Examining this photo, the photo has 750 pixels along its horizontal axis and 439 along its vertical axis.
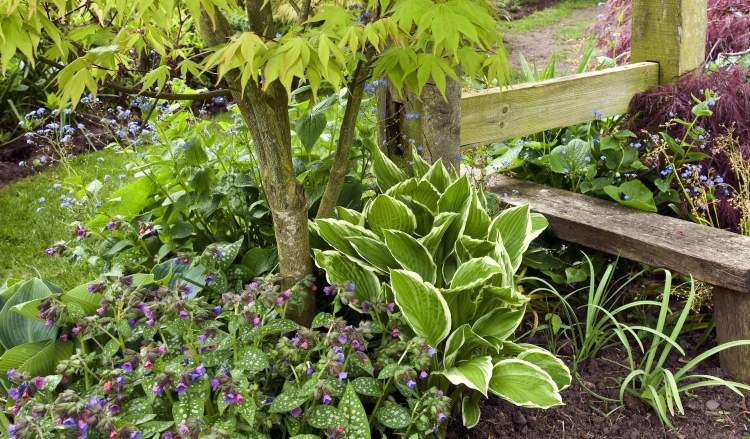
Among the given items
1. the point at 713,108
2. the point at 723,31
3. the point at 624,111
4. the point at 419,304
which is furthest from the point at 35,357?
the point at 723,31

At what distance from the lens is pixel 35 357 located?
2.13 m

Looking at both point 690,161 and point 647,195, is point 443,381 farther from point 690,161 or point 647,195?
point 690,161

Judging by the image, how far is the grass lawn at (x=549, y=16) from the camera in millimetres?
9262

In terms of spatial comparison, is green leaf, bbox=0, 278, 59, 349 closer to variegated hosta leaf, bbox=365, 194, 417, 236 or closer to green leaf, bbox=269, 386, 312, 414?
green leaf, bbox=269, 386, 312, 414

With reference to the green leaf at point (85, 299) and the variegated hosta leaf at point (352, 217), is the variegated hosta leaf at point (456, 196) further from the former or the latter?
the green leaf at point (85, 299)

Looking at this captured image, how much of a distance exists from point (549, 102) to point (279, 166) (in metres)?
1.52

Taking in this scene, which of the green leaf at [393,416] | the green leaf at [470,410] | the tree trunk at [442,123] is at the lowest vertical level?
the green leaf at [470,410]

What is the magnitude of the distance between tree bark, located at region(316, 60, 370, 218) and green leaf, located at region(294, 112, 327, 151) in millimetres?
271

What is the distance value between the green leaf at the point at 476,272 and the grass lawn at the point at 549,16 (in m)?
7.06

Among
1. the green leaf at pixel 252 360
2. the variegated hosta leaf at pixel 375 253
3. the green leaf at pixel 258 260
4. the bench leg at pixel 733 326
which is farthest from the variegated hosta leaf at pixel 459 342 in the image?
the bench leg at pixel 733 326

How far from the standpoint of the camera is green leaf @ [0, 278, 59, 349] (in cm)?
225

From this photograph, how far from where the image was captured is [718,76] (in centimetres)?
338

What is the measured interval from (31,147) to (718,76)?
490cm

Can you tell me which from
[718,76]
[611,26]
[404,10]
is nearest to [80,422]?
[404,10]
